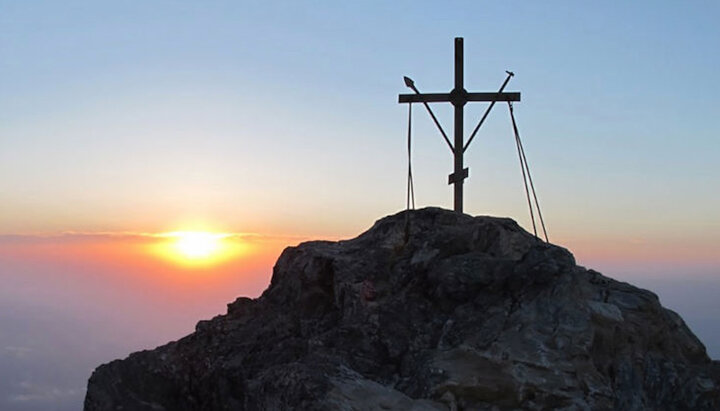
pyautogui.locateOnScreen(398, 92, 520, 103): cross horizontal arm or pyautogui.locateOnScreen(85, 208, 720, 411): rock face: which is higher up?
pyautogui.locateOnScreen(398, 92, 520, 103): cross horizontal arm

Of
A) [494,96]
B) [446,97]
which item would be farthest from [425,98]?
[494,96]

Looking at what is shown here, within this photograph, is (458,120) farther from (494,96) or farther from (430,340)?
(430,340)

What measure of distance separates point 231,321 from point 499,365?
5905 millimetres

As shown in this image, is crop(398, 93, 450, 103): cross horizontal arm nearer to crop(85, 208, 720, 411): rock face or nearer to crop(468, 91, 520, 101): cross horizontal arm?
crop(468, 91, 520, 101): cross horizontal arm

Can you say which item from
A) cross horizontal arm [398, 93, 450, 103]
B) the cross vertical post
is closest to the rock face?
the cross vertical post

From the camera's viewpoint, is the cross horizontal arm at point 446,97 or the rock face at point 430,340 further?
the cross horizontal arm at point 446,97

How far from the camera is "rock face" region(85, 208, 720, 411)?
1052 cm

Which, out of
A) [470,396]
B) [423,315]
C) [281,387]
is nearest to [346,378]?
[281,387]

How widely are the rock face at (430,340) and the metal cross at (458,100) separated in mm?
1372

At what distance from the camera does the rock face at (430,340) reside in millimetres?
10523

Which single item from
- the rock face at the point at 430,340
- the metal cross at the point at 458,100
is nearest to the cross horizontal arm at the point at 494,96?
the metal cross at the point at 458,100

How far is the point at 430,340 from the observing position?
1200 cm

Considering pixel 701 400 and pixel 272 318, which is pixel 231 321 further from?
pixel 701 400

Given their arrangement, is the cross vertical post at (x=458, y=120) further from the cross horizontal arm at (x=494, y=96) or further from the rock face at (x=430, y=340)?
the rock face at (x=430, y=340)
